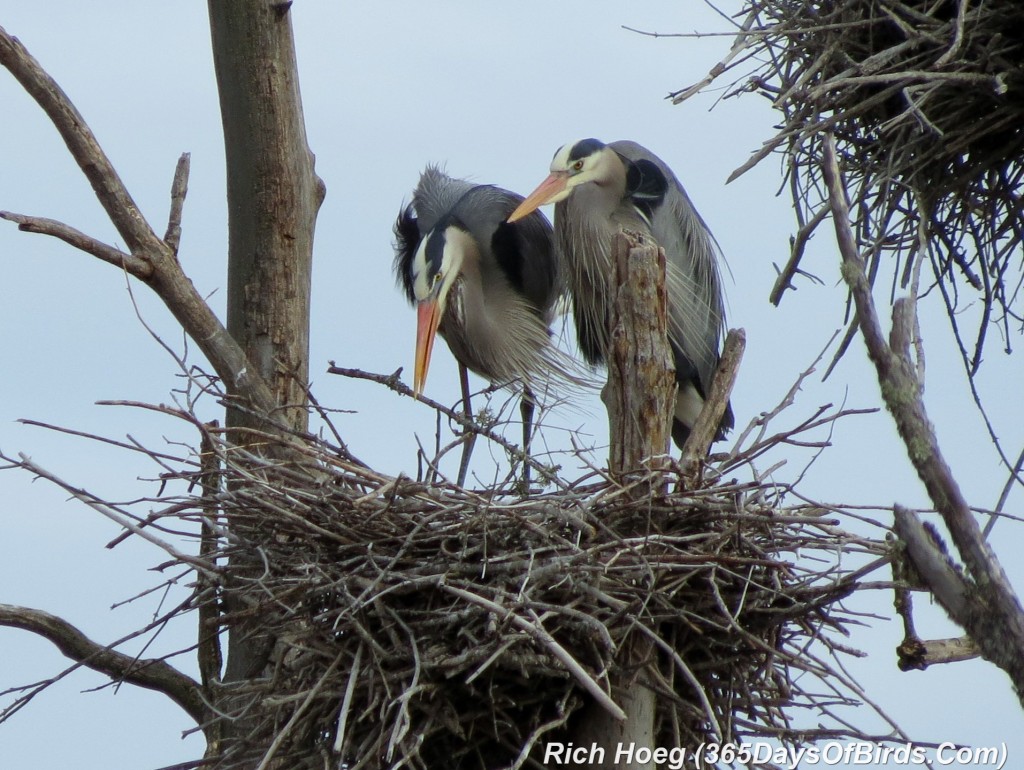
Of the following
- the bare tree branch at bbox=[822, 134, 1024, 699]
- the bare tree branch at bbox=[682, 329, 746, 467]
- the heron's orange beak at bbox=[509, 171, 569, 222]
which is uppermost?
the heron's orange beak at bbox=[509, 171, 569, 222]

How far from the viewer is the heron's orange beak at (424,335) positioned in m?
3.30

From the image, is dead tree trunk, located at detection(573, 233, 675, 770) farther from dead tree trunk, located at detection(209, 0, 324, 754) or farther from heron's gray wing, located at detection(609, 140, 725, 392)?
heron's gray wing, located at detection(609, 140, 725, 392)

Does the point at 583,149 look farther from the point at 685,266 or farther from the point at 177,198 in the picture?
the point at 177,198

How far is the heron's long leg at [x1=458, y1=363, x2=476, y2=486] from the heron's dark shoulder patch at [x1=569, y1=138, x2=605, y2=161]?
654 millimetres

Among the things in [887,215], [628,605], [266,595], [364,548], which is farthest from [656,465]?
[887,215]

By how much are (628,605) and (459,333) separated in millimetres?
1789

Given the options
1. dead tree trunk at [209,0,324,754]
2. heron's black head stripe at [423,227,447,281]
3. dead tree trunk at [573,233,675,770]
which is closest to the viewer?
dead tree trunk at [573,233,675,770]

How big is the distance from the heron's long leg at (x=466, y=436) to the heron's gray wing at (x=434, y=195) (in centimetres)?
40

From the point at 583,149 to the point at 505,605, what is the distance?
174 centimetres

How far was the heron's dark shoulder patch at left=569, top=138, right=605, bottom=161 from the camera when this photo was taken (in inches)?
138

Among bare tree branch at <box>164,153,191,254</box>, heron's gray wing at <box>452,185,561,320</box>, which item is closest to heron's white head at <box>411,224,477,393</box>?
heron's gray wing at <box>452,185,561,320</box>

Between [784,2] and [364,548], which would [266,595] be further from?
[784,2]

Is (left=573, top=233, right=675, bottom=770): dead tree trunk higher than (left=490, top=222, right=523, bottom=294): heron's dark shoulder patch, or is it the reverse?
(left=490, top=222, right=523, bottom=294): heron's dark shoulder patch

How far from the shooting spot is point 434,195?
12.9 feet
